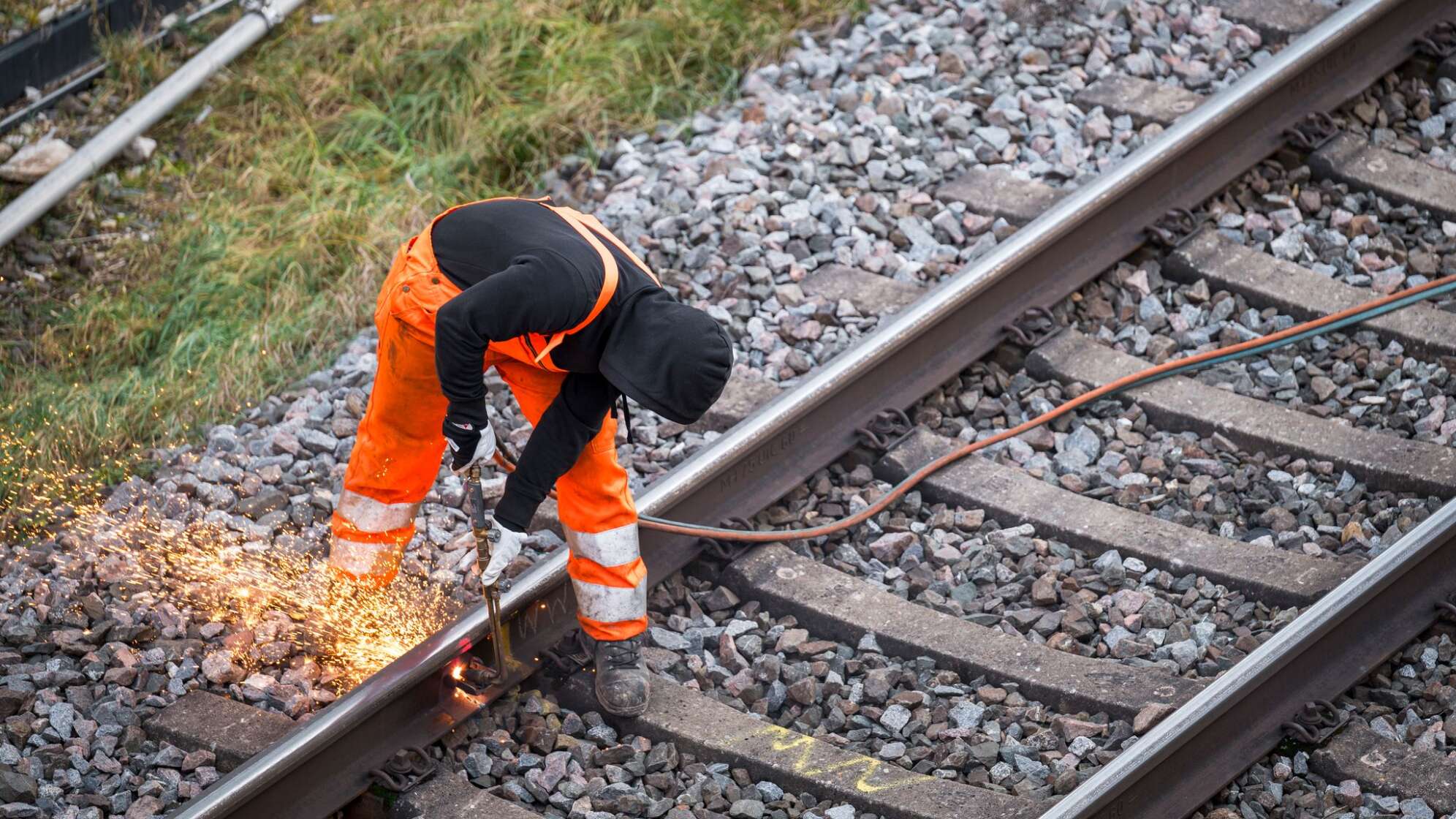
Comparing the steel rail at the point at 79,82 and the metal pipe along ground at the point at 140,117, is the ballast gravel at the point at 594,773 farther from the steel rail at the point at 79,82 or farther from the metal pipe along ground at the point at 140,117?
the steel rail at the point at 79,82

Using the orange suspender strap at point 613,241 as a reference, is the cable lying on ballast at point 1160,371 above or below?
below

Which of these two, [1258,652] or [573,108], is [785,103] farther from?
[1258,652]

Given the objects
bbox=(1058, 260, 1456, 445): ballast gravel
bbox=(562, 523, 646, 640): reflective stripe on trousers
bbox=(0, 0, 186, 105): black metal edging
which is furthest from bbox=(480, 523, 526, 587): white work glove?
bbox=(0, 0, 186, 105): black metal edging

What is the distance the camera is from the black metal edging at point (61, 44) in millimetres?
7117

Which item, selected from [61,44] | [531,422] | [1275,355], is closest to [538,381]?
[531,422]

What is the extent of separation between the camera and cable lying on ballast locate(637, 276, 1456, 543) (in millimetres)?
4715

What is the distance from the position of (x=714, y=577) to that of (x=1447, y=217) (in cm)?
298

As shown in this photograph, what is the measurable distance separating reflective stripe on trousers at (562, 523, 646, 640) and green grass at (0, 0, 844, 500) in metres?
1.76

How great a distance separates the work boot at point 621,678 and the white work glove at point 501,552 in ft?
1.21

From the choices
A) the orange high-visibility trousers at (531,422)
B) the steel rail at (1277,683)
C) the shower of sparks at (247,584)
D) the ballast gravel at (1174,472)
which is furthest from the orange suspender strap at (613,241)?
the steel rail at (1277,683)

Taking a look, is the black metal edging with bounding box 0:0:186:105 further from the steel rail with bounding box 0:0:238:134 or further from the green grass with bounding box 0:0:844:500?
the green grass with bounding box 0:0:844:500

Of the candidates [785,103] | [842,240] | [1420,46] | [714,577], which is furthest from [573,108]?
[1420,46]

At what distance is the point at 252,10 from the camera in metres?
7.24

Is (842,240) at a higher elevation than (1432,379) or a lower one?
higher
